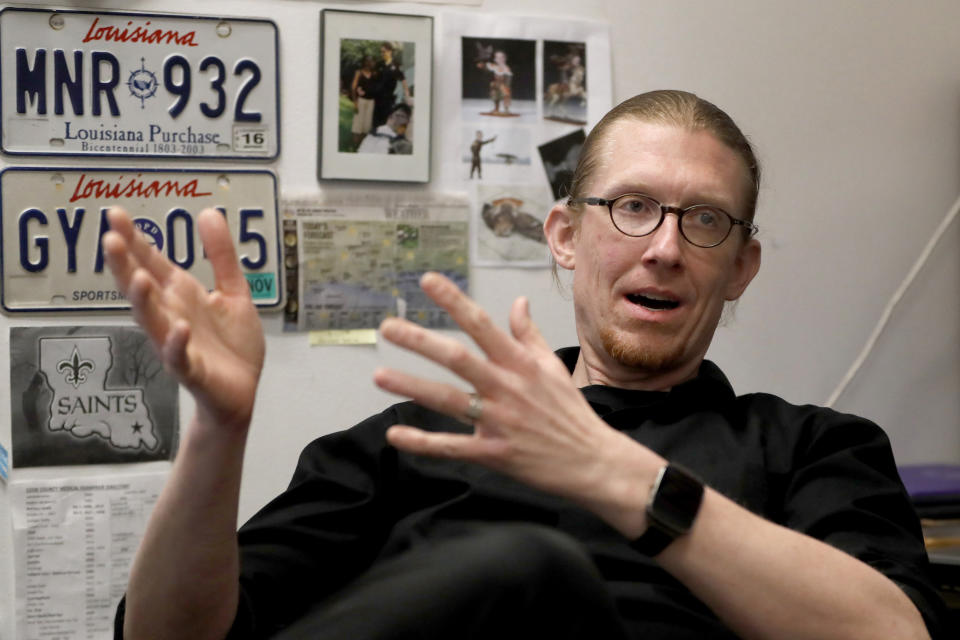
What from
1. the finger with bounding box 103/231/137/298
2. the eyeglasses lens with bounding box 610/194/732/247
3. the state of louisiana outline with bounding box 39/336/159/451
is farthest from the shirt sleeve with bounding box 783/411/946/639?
the state of louisiana outline with bounding box 39/336/159/451

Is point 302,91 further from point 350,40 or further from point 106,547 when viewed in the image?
point 106,547

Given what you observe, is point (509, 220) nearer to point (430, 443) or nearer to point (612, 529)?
point (612, 529)

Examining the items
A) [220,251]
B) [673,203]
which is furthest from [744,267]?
[220,251]

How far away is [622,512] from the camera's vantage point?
732 mm

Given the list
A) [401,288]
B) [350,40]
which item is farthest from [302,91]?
[401,288]

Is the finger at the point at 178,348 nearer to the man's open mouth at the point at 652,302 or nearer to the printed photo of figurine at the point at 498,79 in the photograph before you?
the man's open mouth at the point at 652,302

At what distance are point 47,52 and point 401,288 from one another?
0.61 m

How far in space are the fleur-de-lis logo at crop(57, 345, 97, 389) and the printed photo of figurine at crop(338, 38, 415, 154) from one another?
49cm

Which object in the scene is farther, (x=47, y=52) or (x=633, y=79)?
(x=633, y=79)

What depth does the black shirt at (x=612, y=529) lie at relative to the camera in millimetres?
899

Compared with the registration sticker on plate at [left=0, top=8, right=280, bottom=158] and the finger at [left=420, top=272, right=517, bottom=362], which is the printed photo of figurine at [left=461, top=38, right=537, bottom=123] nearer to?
the registration sticker on plate at [left=0, top=8, right=280, bottom=158]

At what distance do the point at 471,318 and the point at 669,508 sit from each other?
0.71 feet

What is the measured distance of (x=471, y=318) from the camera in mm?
698

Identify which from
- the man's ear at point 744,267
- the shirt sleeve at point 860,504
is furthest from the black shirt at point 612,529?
the man's ear at point 744,267
